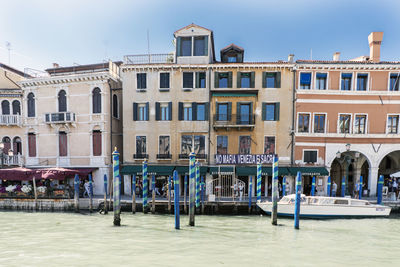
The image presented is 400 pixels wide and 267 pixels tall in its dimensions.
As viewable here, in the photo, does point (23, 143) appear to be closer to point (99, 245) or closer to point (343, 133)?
point (99, 245)

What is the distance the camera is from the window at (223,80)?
1650cm

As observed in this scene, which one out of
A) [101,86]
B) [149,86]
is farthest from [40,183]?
[149,86]

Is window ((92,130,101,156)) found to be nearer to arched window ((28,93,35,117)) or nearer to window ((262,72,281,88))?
arched window ((28,93,35,117))

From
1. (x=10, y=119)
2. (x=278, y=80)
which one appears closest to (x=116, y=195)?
(x=278, y=80)

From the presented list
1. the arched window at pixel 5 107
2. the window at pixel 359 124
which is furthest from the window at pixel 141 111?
the window at pixel 359 124

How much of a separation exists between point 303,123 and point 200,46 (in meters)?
10.2

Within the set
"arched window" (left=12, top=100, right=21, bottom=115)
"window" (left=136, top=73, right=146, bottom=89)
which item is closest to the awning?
"window" (left=136, top=73, right=146, bottom=89)

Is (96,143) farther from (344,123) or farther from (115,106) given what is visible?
(344,123)

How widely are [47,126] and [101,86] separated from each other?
596 centimetres

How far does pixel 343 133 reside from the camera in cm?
1612

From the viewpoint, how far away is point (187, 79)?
16.8 meters

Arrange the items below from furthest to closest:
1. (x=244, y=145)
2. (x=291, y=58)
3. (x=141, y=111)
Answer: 1. (x=141, y=111)
2. (x=244, y=145)
3. (x=291, y=58)

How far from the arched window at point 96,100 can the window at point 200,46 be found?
8533mm

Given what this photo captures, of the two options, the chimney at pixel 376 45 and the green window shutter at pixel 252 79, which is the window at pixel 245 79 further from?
the chimney at pixel 376 45
